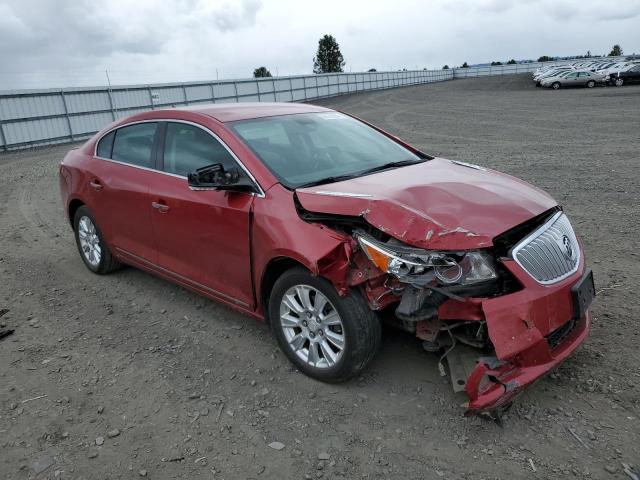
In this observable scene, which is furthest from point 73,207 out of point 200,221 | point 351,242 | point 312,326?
point 351,242

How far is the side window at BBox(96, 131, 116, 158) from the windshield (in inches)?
69.1

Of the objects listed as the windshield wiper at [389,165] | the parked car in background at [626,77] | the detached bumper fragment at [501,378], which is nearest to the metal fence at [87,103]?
the windshield wiper at [389,165]

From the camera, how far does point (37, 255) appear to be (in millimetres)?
6289

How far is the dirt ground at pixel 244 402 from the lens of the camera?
2.74 m

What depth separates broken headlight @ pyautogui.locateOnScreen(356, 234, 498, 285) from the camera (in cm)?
284

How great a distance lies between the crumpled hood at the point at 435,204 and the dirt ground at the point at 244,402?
106 centimetres

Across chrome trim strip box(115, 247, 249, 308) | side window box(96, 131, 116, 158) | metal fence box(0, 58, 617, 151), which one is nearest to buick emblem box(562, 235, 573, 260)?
chrome trim strip box(115, 247, 249, 308)

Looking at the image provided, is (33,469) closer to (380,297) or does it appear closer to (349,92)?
(380,297)

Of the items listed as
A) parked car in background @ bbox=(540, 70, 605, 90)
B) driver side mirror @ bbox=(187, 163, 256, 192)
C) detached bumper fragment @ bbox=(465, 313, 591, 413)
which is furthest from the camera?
parked car in background @ bbox=(540, 70, 605, 90)

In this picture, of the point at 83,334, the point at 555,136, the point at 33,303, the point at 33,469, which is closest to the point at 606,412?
the point at 33,469

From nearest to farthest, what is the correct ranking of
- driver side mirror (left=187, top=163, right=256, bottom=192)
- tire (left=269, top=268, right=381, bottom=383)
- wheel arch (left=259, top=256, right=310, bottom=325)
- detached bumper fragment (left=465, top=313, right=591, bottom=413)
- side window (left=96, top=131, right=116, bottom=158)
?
1. detached bumper fragment (left=465, top=313, right=591, bottom=413)
2. tire (left=269, top=268, right=381, bottom=383)
3. wheel arch (left=259, top=256, right=310, bottom=325)
4. driver side mirror (left=187, top=163, right=256, bottom=192)
5. side window (left=96, top=131, right=116, bottom=158)

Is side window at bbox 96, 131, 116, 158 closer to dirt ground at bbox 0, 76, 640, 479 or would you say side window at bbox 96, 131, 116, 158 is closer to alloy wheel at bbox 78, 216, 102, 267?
alloy wheel at bbox 78, 216, 102, 267

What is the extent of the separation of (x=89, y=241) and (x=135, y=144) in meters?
1.38

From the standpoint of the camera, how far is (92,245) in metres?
5.46
